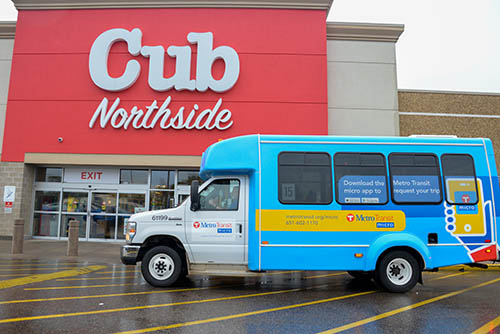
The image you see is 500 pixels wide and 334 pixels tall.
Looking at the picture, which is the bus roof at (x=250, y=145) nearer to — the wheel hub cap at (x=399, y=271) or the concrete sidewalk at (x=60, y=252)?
the wheel hub cap at (x=399, y=271)

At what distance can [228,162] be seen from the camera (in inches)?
285

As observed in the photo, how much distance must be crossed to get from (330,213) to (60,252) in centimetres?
982

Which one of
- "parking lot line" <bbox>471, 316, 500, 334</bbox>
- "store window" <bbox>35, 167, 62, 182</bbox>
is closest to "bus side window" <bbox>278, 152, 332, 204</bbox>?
"parking lot line" <bbox>471, 316, 500, 334</bbox>

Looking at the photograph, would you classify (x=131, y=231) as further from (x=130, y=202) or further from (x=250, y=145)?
(x=130, y=202)

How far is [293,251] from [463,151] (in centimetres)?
404

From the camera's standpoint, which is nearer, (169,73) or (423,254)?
(423,254)

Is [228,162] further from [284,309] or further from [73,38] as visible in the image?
[73,38]

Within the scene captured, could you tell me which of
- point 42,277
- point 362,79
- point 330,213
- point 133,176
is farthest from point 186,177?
point 330,213

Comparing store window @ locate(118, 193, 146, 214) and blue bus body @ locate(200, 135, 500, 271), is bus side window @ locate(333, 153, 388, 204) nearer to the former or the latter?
blue bus body @ locate(200, 135, 500, 271)

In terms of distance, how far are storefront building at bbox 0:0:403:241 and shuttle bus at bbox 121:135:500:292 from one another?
26.6ft

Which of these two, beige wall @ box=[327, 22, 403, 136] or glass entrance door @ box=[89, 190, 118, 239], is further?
beige wall @ box=[327, 22, 403, 136]

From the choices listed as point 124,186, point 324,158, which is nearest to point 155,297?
point 324,158

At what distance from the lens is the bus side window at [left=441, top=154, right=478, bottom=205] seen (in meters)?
7.25

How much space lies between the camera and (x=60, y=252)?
12.4 m
